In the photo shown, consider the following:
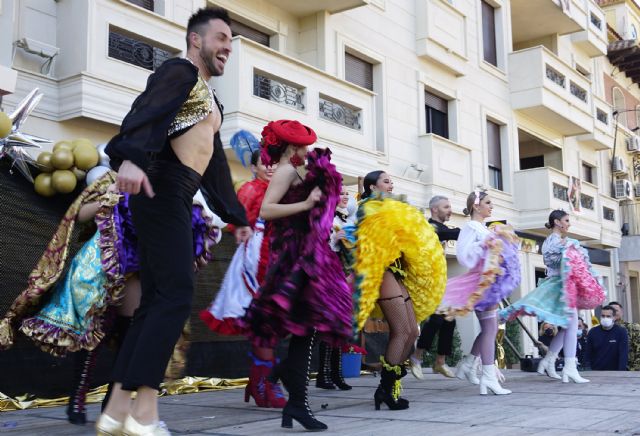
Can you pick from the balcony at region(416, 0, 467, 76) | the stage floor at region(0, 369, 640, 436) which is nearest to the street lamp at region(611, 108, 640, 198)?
the balcony at region(416, 0, 467, 76)

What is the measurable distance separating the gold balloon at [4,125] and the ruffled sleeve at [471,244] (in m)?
3.91

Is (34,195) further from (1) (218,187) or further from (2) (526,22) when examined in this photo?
(2) (526,22)

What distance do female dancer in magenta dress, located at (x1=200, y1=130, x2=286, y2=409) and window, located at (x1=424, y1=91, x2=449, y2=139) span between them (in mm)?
10665

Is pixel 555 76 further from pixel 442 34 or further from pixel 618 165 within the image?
pixel 618 165

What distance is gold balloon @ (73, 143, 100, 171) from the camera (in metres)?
6.34

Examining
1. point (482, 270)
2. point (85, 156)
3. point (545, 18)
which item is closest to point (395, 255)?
point (482, 270)

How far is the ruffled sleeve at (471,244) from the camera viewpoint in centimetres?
659

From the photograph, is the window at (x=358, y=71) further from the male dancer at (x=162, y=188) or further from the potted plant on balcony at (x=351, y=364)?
the male dancer at (x=162, y=188)

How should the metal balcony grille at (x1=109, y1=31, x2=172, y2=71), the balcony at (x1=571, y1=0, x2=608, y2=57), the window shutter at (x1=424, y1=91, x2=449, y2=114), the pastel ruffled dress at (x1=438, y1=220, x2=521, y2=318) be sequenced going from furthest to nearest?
the balcony at (x1=571, y1=0, x2=608, y2=57)
the window shutter at (x1=424, y1=91, x2=449, y2=114)
the metal balcony grille at (x1=109, y1=31, x2=172, y2=71)
the pastel ruffled dress at (x1=438, y1=220, x2=521, y2=318)

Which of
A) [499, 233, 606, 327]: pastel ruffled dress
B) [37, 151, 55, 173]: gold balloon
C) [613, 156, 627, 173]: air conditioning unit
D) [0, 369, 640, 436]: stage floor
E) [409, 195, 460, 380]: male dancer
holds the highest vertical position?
[613, 156, 627, 173]: air conditioning unit

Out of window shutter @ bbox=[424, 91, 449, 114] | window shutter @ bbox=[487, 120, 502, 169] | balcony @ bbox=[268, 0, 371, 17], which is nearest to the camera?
balcony @ bbox=[268, 0, 371, 17]

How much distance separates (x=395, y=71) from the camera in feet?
48.6

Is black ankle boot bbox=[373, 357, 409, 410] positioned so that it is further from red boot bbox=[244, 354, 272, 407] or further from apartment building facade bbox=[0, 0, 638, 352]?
apartment building facade bbox=[0, 0, 638, 352]

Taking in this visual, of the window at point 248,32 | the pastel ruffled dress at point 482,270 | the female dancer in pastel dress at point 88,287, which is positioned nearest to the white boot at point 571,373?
the pastel ruffled dress at point 482,270
